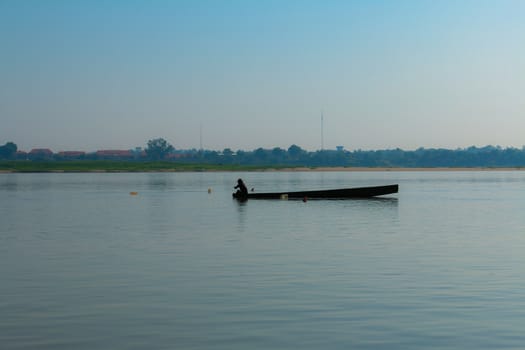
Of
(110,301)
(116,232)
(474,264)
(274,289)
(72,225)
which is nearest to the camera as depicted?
(110,301)

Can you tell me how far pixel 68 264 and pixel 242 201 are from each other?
44503mm

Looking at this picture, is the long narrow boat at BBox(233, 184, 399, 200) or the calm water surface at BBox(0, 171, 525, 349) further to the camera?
the long narrow boat at BBox(233, 184, 399, 200)

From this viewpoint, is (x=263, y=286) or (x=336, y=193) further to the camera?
(x=336, y=193)

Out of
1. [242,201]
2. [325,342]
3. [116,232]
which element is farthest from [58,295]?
[242,201]

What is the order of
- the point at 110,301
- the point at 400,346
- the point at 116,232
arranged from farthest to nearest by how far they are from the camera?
the point at 116,232 → the point at 110,301 → the point at 400,346

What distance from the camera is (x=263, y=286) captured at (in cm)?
2095

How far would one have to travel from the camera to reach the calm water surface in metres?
15.0

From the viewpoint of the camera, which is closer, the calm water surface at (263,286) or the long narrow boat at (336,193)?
the calm water surface at (263,286)

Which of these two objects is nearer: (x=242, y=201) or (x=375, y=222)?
(x=375, y=222)

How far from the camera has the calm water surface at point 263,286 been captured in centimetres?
1501

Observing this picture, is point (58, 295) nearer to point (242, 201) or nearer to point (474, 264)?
point (474, 264)

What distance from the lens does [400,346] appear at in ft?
46.2

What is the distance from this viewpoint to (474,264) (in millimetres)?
25375

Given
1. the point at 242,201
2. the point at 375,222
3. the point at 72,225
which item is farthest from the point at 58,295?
the point at 242,201
